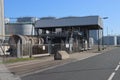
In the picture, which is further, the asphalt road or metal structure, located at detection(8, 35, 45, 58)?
metal structure, located at detection(8, 35, 45, 58)

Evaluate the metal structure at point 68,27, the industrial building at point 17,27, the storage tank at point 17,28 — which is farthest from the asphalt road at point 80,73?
the storage tank at point 17,28

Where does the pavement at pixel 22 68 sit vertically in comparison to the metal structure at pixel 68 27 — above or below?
below

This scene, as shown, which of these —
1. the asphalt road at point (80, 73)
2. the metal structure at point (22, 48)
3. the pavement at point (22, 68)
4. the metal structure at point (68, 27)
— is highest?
the metal structure at point (68, 27)

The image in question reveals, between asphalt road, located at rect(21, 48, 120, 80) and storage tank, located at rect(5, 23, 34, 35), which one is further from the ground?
storage tank, located at rect(5, 23, 34, 35)

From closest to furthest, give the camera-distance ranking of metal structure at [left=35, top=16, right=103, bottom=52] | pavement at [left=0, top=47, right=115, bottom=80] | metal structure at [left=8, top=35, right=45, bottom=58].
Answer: pavement at [left=0, top=47, right=115, bottom=80], metal structure at [left=8, top=35, right=45, bottom=58], metal structure at [left=35, top=16, right=103, bottom=52]

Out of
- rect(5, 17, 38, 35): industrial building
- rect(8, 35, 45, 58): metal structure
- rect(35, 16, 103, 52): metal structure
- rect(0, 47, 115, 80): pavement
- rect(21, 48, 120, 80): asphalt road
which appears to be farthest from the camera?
rect(5, 17, 38, 35): industrial building

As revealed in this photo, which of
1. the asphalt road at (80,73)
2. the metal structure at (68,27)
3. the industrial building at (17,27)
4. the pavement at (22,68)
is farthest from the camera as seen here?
the industrial building at (17,27)

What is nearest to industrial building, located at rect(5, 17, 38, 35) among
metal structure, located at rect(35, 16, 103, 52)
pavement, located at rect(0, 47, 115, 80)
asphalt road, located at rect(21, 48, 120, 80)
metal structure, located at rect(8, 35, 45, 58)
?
metal structure, located at rect(35, 16, 103, 52)

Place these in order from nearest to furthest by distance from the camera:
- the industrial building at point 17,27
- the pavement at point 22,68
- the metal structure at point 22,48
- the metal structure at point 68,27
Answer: the pavement at point 22,68, the metal structure at point 22,48, the metal structure at point 68,27, the industrial building at point 17,27

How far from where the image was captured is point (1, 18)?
97062mm

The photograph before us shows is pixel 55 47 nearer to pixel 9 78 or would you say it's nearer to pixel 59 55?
pixel 59 55

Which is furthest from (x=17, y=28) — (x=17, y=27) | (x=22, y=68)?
(x=22, y=68)

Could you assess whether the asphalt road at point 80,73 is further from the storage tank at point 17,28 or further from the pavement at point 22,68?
the storage tank at point 17,28

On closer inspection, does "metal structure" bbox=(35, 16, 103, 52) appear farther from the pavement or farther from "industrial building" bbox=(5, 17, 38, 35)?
the pavement
